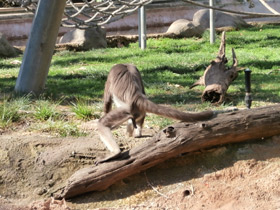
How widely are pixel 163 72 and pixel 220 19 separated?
20.0 feet

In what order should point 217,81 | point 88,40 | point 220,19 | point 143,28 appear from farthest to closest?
point 220,19, point 88,40, point 143,28, point 217,81

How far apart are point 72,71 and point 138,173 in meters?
5.73

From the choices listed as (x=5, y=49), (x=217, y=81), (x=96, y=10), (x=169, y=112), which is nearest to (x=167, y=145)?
(x=169, y=112)

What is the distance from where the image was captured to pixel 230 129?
6062mm

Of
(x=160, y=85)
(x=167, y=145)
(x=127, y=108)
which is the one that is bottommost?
(x=160, y=85)

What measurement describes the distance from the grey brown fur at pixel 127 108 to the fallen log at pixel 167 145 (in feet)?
0.41

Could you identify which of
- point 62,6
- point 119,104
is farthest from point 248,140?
point 62,6

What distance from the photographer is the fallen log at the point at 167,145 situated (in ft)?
19.0

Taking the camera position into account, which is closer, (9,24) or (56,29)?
(56,29)

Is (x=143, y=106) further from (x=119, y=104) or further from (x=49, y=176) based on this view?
(x=49, y=176)

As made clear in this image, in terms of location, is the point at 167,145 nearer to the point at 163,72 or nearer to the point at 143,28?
the point at 163,72

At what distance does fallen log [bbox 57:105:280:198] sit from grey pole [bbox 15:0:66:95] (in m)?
3.44

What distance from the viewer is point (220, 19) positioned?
54.1 feet

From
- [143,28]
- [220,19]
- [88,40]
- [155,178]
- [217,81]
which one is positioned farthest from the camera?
[220,19]
